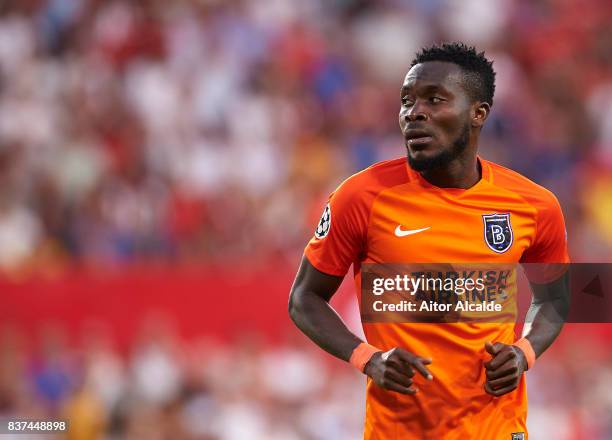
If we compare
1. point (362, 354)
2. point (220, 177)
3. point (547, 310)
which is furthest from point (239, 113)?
point (362, 354)

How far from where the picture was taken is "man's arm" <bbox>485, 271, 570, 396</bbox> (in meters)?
4.59

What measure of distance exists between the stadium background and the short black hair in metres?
4.75

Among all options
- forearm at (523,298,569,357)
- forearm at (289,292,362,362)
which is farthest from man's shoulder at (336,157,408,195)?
forearm at (523,298,569,357)

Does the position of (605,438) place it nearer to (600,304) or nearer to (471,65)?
(600,304)

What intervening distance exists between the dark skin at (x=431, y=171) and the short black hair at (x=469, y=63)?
3 cm

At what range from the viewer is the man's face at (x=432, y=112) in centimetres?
471

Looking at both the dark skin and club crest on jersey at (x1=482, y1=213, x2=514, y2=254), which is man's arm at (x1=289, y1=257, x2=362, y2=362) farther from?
club crest on jersey at (x1=482, y1=213, x2=514, y2=254)

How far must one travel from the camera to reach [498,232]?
15.9ft

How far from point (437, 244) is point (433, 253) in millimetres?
38

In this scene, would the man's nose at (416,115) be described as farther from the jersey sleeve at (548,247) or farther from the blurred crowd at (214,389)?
the blurred crowd at (214,389)

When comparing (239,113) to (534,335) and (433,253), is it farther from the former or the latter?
(433,253)

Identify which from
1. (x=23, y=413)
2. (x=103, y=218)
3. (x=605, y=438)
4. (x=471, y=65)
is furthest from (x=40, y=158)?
(x=471, y=65)

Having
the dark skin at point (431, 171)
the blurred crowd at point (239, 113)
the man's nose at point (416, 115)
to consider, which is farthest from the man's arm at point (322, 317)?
the blurred crowd at point (239, 113)

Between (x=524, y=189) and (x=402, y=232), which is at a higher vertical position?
(x=524, y=189)
